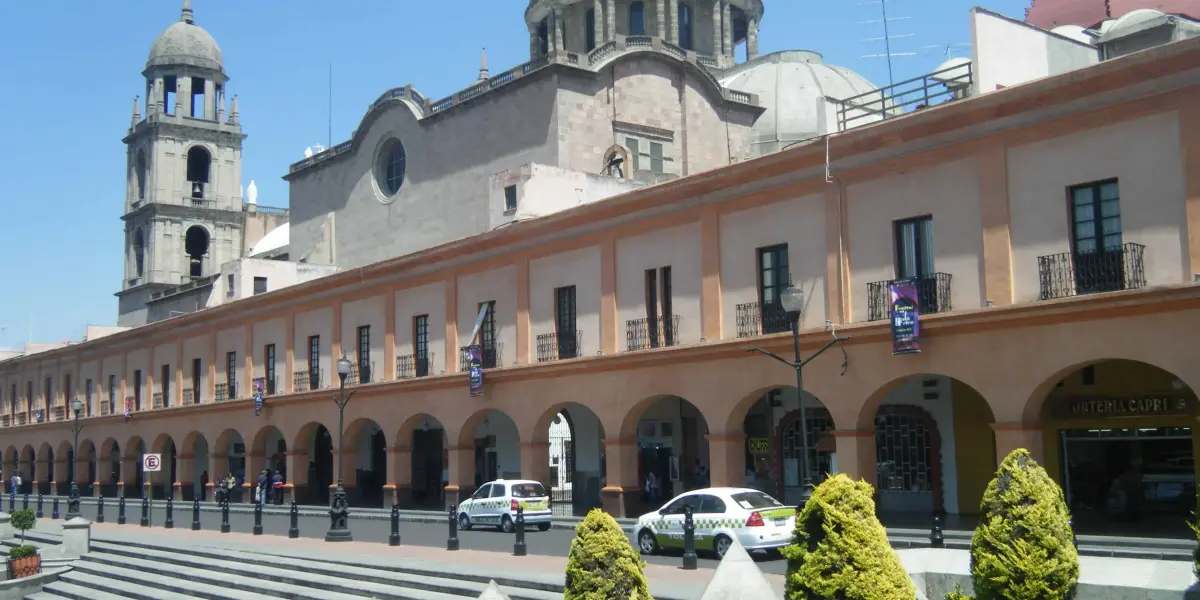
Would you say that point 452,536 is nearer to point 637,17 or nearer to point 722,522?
point 722,522

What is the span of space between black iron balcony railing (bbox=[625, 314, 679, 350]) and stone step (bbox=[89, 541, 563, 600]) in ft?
29.5

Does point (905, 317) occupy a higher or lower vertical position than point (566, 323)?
lower

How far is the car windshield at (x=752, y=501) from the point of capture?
67.6 ft

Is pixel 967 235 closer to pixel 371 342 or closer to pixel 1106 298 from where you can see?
pixel 1106 298

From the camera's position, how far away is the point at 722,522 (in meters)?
20.6

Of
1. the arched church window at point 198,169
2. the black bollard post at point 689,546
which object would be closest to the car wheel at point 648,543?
the black bollard post at point 689,546

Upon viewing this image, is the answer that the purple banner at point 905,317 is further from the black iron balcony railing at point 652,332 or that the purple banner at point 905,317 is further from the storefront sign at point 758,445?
the storefront sign at point 758,445

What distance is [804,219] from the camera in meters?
24.4

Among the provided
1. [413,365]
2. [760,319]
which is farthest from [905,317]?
[413,365]

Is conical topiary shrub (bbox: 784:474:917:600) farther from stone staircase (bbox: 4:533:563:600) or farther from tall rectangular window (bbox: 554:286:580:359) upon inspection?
tall rectangular window (bbox: 554:286:580:359)

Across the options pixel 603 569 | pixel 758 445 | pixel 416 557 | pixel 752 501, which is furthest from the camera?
pixel 758 445

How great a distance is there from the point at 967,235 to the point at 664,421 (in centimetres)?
1247

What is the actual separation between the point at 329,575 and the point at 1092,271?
14220 mm

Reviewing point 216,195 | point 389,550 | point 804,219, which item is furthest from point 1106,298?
point 216,195
